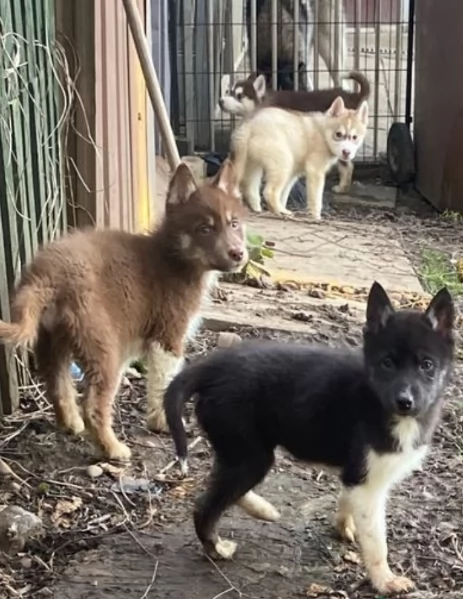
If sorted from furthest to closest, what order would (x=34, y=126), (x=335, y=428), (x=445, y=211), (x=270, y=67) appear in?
(x=270, y=67) → (x=445, y=211) → (x=34, y=126) → (x=335, y=428)

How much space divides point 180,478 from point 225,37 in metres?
10.3

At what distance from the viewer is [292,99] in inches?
476

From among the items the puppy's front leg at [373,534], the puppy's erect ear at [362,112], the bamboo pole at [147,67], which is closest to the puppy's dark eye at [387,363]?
the puppy's front leg at [373,534]

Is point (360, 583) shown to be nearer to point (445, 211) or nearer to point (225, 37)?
point (445, 211)

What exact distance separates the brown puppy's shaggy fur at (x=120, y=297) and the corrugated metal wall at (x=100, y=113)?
1095 millimetres

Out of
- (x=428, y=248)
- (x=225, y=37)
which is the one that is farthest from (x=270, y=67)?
(x=428, y=248)

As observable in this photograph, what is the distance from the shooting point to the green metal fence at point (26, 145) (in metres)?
5.34

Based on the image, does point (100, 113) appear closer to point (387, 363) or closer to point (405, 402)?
point (387, 363)

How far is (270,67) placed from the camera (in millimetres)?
14156

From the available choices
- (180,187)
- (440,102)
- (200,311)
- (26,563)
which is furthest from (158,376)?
(440,102)

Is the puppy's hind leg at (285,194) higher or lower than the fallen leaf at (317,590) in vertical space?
higher

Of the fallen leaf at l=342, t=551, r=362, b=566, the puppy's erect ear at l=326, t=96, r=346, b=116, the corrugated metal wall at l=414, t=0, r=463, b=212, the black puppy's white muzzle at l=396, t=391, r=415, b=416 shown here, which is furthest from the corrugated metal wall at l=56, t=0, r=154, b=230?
the corrugated metal wall at l=414, t=0, r=463, b=212

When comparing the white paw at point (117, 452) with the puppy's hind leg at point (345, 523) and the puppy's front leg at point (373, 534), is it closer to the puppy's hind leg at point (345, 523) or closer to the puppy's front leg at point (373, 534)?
the puppy's hind leg at point (345, 523)

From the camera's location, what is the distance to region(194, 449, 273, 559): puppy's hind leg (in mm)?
4012
